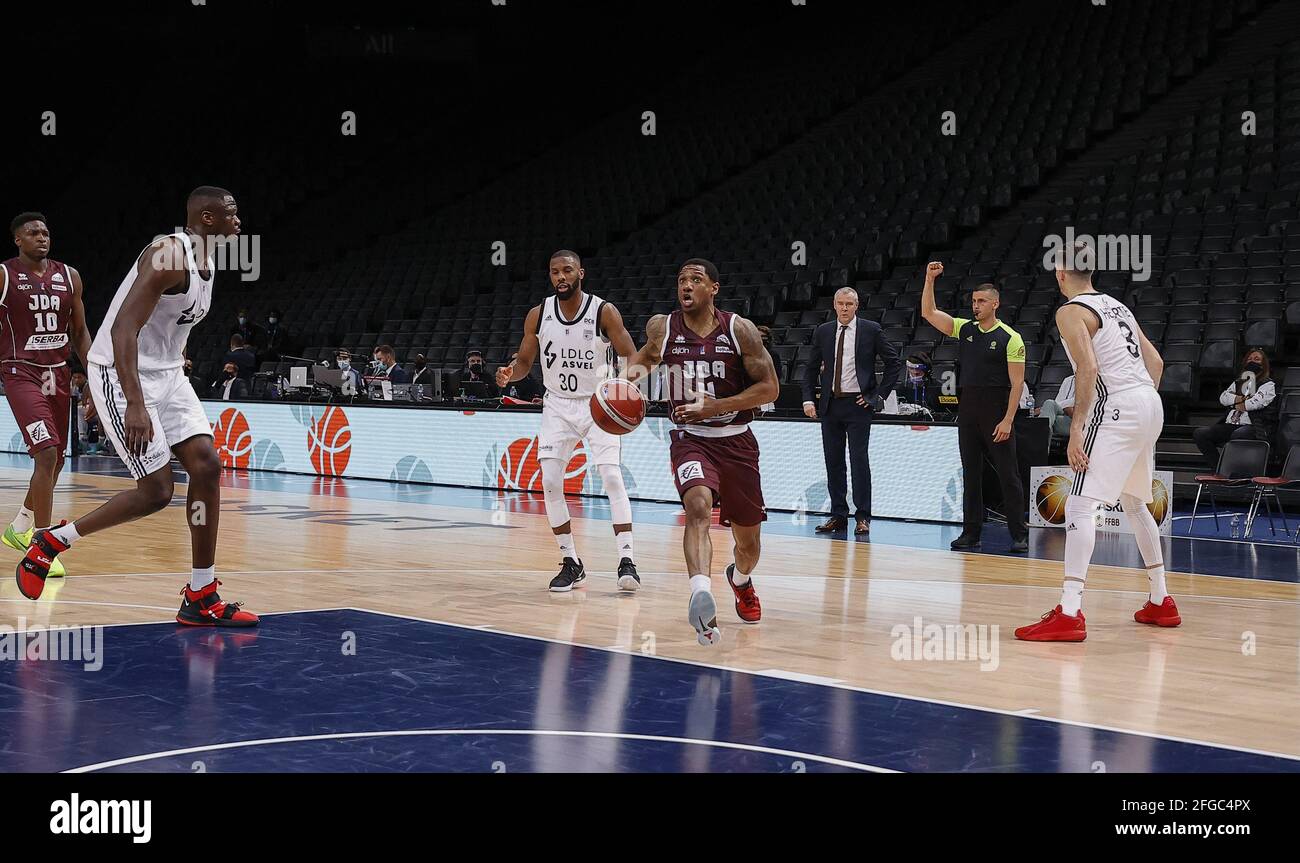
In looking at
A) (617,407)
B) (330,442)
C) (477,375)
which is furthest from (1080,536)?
(330,442)

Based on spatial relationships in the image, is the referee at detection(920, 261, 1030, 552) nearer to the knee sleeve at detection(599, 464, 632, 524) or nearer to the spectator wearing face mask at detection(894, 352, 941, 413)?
the spectator wearing face mask at detection(894, 352, 941, 413)

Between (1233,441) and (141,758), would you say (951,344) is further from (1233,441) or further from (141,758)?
(141,758)

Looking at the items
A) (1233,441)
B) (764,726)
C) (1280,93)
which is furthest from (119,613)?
(1280,93)

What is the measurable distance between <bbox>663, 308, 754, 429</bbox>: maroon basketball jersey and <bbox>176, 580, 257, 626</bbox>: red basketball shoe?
1.99 meters

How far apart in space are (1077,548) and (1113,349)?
88 centimetres

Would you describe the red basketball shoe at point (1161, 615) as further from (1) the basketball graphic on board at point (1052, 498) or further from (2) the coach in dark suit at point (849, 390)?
(1) the basketball graphic on board at point (1052, 498)

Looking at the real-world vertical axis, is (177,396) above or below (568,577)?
above

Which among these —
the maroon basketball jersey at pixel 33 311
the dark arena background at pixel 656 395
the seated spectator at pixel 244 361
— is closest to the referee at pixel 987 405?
the dark arena background at pixel 656 395

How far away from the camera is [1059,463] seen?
1190cm

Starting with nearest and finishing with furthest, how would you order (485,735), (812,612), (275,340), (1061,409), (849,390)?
(485,735), (812,612), (849,390), (1061,409), (275,340)

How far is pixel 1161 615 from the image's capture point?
19.0ft

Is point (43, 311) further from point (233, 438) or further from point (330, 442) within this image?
point (233, 438)

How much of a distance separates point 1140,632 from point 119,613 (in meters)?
4.38
